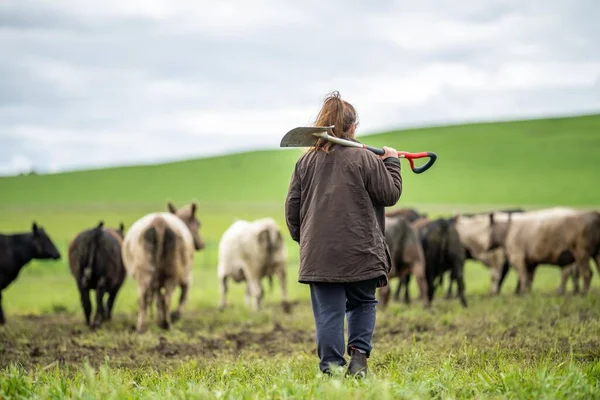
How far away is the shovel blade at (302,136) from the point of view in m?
6.08

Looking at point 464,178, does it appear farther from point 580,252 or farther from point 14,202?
point 580,252

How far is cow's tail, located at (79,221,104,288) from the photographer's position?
13.4m

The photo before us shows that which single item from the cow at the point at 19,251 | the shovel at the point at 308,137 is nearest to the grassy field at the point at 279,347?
the cow at the point at 19,251

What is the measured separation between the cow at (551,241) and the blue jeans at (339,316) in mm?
11382

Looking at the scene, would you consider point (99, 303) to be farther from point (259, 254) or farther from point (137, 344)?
point (259, 254)

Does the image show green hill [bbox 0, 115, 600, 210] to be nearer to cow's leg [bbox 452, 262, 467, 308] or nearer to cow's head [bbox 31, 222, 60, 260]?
cow's leg [bbox 452, 262, 467, 308]

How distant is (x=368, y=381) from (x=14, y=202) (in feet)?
201

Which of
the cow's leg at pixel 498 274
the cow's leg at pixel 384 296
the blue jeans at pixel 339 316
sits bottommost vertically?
the cow's leg at pixel 498 274

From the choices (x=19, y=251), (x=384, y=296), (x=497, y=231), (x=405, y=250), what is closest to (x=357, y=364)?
(x=405, y=250)

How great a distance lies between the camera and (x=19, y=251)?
597 inches

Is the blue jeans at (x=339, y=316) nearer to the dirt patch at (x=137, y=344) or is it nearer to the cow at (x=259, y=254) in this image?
the dirt patch at (x=137, y=344)

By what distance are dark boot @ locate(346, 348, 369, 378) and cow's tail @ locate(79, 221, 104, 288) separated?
8232 mm

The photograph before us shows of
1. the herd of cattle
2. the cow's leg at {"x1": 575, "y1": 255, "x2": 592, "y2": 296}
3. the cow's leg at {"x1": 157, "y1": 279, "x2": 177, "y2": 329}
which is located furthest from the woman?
the cow's leg at {"x1": 575, "y1": 255, "x2": 592, "y2": 296}

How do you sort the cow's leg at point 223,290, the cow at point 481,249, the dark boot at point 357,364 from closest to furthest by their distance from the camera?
the dark boot at point 357,364 → the cow's leg at point 223,290 → the cow at point 481,249
